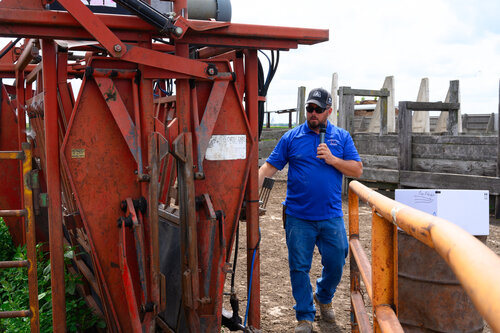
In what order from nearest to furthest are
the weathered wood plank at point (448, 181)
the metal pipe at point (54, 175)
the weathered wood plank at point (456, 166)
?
the metal pipe at point (54, 175), the weathered wood plank at point (448, 181), the weathered wood plank at point (456, 166)

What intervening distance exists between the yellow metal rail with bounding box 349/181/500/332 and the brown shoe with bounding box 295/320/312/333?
82cm

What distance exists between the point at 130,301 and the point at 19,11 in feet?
5.79

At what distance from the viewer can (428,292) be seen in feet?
9.11

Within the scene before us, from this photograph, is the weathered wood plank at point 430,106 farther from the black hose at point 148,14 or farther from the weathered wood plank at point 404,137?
the black hose at point 148,14

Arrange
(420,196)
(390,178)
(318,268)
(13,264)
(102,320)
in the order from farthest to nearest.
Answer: (390,178), (318,268), (102,320), (13,264), (420,196)

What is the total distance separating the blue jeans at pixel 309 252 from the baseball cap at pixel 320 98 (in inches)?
42.4

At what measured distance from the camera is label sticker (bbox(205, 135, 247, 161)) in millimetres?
3135

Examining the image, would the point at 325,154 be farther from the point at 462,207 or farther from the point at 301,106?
the point at 301,106

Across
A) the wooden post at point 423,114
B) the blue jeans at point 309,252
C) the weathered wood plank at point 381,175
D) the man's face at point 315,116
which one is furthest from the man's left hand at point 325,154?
the wooden post at point 423,114

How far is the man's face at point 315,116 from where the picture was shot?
14.2ft

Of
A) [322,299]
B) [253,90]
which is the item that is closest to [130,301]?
[253,90]

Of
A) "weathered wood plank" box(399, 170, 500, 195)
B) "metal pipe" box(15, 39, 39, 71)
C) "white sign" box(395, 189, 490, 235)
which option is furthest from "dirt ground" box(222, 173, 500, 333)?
"metal pipe" box(15, 39, 39, 71)

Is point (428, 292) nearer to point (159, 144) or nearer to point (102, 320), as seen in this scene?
point (159, 144)

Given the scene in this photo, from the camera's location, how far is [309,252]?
4.23m
